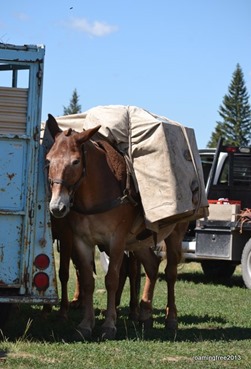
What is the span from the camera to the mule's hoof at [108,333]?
8.38 meters

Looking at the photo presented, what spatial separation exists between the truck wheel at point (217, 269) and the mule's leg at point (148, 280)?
674 centimetres

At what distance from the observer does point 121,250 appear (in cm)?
862

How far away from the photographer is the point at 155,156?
8852 millimetres

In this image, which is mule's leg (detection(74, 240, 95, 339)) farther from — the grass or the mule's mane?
the mule's mane

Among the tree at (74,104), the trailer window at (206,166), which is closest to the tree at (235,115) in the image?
the tree at (74,104)

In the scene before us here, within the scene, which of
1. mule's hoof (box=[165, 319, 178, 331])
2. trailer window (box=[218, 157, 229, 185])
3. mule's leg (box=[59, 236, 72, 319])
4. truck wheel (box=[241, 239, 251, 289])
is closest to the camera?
mule's leg (box=[59, 236, 72, 319])

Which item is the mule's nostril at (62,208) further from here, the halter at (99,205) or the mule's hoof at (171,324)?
the mule's hoof at (171,324)

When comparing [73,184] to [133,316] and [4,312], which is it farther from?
[133,316]

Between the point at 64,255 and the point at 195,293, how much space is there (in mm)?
4795

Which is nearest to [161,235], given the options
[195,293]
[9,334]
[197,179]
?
[197,179]

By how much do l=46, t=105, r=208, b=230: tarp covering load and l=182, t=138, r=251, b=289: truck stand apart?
19.5 feet

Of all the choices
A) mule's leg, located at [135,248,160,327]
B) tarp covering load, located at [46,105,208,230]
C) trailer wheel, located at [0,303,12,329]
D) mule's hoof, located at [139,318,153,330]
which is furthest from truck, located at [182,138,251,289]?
trailer wheel, located at [0,303,12,329]

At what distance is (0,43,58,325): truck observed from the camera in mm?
7863

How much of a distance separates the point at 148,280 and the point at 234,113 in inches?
3499
